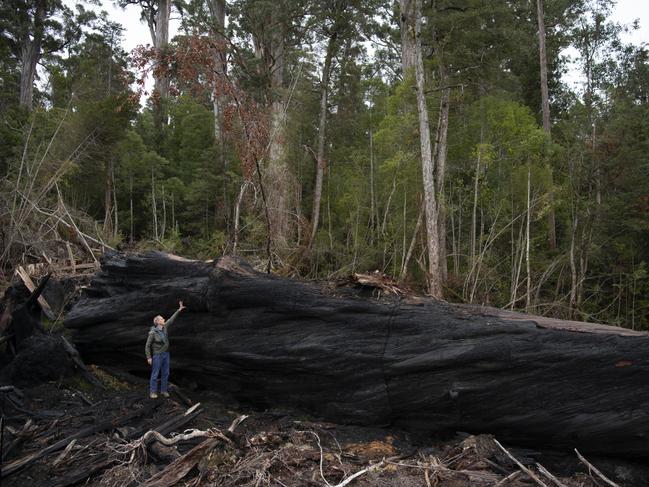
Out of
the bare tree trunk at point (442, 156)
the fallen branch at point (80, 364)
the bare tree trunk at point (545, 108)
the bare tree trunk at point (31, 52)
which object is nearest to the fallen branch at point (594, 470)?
the fallen branch at point (80, 364)

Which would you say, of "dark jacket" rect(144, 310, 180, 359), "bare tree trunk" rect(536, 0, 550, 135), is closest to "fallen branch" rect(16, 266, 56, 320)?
"dark jacket" rect(144, 310, 180, 359)

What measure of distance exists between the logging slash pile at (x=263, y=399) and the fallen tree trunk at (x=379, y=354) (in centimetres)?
3

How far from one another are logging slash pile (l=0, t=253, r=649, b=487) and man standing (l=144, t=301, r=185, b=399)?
0.78 ft

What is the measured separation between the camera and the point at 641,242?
1762 centimetres

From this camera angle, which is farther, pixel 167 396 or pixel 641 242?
pixel 641 242

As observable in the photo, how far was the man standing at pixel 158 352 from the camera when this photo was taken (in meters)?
8.34

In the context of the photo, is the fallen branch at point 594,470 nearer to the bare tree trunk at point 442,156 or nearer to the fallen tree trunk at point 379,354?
the fallen tree trunk at point 379,354

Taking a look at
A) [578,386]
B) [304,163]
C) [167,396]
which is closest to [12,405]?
[167,396]

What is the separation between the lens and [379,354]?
7699 mm

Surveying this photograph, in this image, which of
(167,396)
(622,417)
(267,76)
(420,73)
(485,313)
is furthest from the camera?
(267,76)

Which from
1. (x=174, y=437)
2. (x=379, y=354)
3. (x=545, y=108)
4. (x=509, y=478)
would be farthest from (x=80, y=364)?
(x=545, y=108)

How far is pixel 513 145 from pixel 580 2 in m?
9.92

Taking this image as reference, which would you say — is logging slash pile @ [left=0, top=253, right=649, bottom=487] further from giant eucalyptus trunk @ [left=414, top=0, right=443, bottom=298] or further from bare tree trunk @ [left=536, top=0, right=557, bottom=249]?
bare tree trunk @ [left=536, top=0, right=557, bottom=249]

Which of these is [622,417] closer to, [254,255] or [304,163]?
[254,255]
